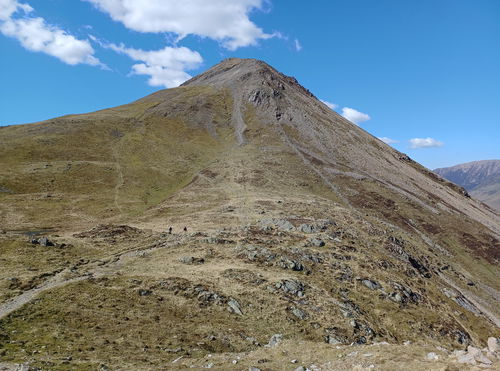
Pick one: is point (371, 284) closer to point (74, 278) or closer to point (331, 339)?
point (331, 339)

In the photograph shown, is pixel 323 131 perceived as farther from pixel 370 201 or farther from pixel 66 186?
pixel 66 186

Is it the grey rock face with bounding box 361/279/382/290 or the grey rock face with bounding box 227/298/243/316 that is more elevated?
the grey rock face with bounding box 227/298/243/316

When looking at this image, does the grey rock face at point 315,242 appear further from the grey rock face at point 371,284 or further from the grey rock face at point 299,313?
the grey rock face at point 299,313

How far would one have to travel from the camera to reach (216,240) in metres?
53.4

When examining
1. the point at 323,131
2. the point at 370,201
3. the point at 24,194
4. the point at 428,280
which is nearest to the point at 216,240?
the point at 428,280

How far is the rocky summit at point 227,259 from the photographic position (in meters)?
23.9

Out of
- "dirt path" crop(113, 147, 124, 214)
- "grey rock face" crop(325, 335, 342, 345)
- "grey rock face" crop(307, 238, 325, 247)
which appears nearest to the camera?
"grey rock face" crop(325, 335, 342, 345)

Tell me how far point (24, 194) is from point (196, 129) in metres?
89.8

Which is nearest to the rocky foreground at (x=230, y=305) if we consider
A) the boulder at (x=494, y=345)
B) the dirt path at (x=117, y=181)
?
the boulder at (x=494, y=345)

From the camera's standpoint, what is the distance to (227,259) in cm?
4716

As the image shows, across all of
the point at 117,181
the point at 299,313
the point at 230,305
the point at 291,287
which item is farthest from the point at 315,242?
the point at 117,181

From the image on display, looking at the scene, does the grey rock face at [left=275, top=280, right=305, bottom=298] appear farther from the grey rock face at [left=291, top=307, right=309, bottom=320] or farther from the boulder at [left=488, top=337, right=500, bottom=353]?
the boulder at [left=488, top=337, right=500, bottom=353]

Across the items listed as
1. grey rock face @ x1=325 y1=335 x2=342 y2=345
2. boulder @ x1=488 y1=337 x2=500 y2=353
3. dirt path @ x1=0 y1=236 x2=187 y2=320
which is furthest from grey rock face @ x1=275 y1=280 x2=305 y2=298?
boulder @ x1=488 y1=337 x2=500 y2=353

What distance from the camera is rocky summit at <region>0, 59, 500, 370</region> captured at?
23922 mm
